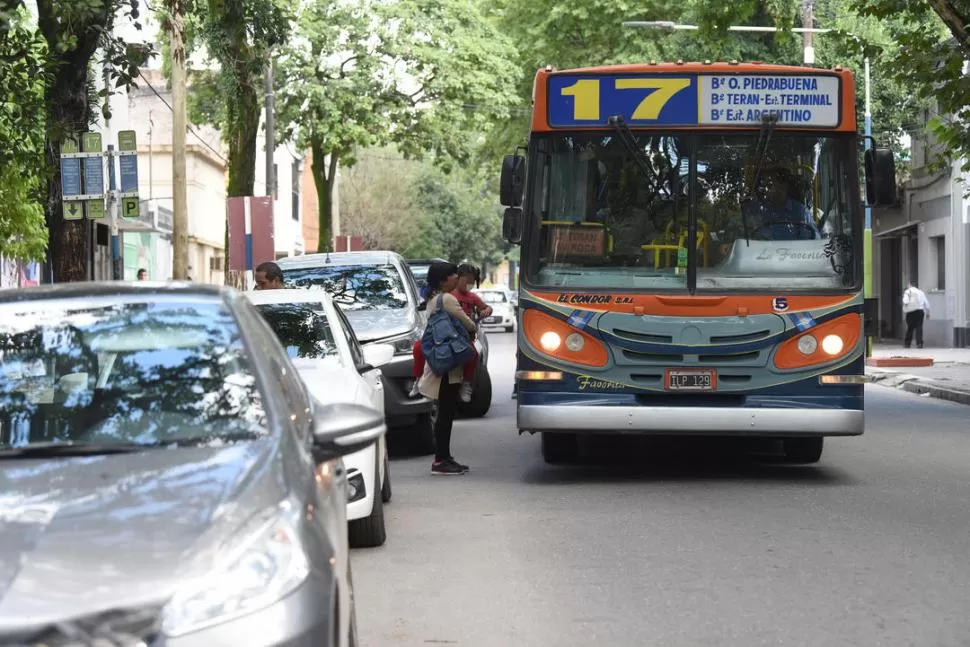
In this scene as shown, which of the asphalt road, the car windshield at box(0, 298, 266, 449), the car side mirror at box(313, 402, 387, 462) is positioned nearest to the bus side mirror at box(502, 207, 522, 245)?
the asphalt road

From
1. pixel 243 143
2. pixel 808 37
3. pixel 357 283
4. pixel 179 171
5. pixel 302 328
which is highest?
pixel 808 37

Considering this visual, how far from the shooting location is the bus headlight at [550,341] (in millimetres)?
11367

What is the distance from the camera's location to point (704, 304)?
11.1 meters

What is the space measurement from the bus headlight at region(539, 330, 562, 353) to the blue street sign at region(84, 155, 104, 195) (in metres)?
5.78

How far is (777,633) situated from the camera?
6453 millimetres

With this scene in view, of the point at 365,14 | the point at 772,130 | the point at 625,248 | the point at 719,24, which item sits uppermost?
the point at 365,14

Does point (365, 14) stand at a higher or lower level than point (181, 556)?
higher

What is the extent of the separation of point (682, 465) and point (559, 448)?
111 centimetres

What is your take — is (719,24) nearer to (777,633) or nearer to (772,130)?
(772,130)

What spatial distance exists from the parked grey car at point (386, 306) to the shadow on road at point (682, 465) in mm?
1247

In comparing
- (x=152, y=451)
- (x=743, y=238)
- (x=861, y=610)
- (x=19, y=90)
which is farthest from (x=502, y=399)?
(x=152, y=451)

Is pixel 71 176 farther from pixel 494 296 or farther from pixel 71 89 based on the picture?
pixel 494 296

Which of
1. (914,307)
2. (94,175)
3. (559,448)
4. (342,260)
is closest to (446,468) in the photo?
(559,448)

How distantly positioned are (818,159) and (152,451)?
7.75 m
